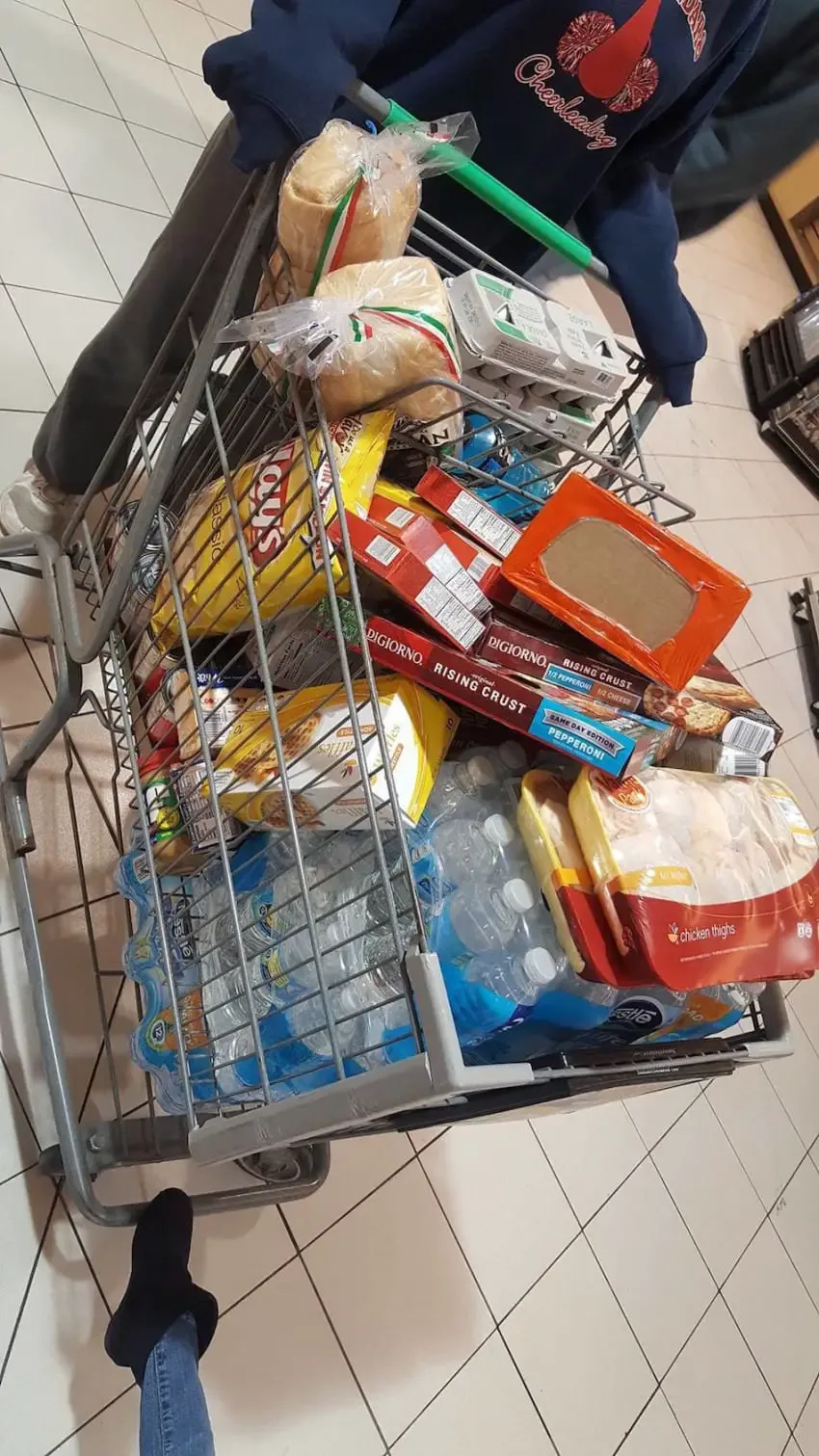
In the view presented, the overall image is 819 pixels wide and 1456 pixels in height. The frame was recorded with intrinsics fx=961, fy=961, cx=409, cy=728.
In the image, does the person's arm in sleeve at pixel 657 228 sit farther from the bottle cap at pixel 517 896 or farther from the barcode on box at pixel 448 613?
the bottle cap at pixel 517 896

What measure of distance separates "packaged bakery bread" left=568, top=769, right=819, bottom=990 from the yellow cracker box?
0.16 m

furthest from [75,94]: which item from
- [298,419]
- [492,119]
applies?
[298,419]

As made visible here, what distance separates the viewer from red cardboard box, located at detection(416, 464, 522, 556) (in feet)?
3.22

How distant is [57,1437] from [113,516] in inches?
45.3

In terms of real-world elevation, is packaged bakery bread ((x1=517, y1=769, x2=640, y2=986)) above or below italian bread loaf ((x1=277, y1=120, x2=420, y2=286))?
below

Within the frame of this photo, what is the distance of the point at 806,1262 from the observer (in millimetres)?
2168

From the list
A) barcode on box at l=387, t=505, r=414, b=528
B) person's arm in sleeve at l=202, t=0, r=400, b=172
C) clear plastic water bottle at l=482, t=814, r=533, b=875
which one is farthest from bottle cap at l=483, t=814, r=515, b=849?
person's arm in sleeve at l=202, t=0, r=400, b=172

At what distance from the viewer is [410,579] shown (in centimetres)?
91

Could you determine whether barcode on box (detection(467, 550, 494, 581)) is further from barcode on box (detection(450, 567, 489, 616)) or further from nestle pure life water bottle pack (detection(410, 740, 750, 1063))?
nestle pure life water bottle pack (detection(410, 740, 750, 1063))

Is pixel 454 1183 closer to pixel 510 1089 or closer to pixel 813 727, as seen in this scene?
pixel 510 1089

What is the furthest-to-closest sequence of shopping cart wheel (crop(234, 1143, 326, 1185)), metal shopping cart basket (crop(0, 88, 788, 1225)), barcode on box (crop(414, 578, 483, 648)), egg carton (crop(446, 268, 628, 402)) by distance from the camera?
shopping cart wheel (crop(234, 1143, 326, 1185)) < egg carton (crop(446, 268, 628, 402)) < barcode on box (crop(414, 578, 483, 648)) < metal shopping cart basket (crop(0, 88, 788, 1225))

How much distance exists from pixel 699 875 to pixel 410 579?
1.33ft

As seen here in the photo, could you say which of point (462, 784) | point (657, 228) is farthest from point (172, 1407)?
point (657, 228)

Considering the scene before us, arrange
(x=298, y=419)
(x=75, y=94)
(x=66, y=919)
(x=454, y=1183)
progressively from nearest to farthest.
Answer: (x=298, y=419) → (x=66, y=919) → (x=454, y=1183) → (x=75, y=94)
